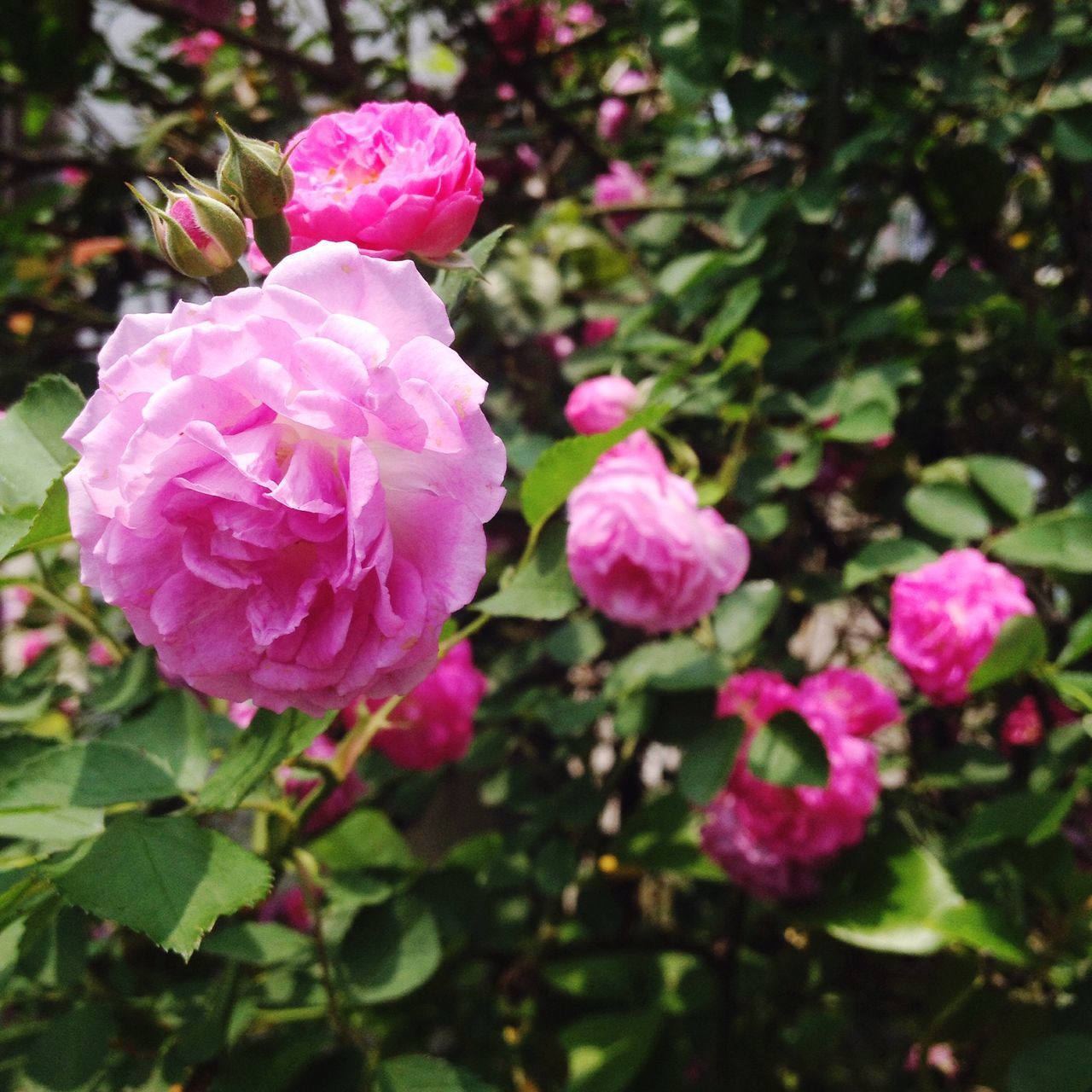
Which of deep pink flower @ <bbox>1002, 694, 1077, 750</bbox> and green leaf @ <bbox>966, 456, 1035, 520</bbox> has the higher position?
green leaf @ <bbox>966, 456, 1035, 520</bbox>

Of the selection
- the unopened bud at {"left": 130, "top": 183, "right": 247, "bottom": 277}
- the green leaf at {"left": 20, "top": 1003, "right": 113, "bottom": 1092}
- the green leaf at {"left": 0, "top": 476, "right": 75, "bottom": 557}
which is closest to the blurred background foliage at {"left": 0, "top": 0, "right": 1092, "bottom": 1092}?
the green leaf at {"left": 20, "top": 1003, "right": 113, "bottom": 1092}

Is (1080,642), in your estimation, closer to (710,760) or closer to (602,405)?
(710,760)

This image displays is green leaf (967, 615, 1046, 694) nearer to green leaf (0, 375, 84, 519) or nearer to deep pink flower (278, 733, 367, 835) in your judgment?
deep pink flower (278, 733, 367, 835)

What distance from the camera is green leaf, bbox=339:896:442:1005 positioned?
0.66 meters

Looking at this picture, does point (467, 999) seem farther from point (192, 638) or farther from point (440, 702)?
point (192, 638)

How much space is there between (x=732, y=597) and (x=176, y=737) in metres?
0.45

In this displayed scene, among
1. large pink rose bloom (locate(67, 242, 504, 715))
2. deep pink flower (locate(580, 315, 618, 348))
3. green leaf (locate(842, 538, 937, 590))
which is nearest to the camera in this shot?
large pink rose bloom (locate(67, 242, 504, 715))

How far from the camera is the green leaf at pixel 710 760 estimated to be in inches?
26.4

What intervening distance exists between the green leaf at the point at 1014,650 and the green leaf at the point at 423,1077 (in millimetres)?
458

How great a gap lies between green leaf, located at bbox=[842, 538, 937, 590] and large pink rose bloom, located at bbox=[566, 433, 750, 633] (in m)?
0.16

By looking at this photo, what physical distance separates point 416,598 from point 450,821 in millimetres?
1272

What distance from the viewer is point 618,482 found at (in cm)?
65

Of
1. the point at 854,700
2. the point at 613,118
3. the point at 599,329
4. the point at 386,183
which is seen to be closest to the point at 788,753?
the point at 854,700

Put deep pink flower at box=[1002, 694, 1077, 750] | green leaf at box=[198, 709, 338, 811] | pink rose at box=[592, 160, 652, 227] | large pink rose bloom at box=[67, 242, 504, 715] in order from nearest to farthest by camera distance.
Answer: large pink rose bloom at box=[67, 242, 504, 715] < green leaf at box=[198, 709, 338, 811] < deep pink flower at box=[1002, 694, 1077, 750] < pink rose at box=[592, 160, 652, 227]
